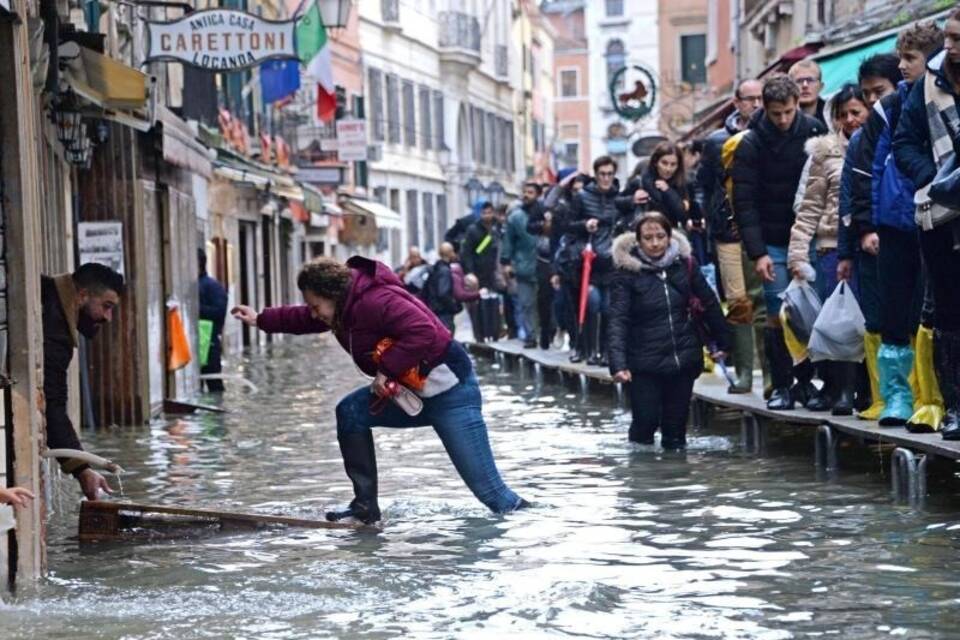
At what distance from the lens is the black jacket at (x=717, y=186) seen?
597 inches

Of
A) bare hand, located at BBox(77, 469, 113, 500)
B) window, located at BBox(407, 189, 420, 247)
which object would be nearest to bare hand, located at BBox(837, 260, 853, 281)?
bare hand, located at BBox(77, 469, 113, 500)

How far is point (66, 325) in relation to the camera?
35.1ft

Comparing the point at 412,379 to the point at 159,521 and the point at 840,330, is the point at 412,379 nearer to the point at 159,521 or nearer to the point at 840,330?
the point at 159,521

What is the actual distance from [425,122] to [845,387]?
5571cm

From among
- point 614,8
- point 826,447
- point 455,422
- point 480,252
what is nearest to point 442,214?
point 480,252

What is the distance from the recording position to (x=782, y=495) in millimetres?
11883

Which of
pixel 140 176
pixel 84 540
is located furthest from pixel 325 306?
pixel 140 176

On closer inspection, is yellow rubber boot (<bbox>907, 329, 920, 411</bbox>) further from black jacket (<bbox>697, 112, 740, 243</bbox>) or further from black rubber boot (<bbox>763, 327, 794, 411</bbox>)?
black jacket (<bbox>697, 112, 740, 243</bbox>)

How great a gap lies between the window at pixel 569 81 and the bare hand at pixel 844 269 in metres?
106

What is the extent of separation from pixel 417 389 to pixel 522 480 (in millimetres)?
2484

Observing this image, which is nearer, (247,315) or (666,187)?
(247,315)

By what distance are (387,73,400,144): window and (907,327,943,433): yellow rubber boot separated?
2026 inches

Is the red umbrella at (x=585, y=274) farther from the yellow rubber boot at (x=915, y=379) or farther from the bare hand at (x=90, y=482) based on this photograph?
the bare hand at (x=90, y=482)

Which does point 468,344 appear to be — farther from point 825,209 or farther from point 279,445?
point 825,209
